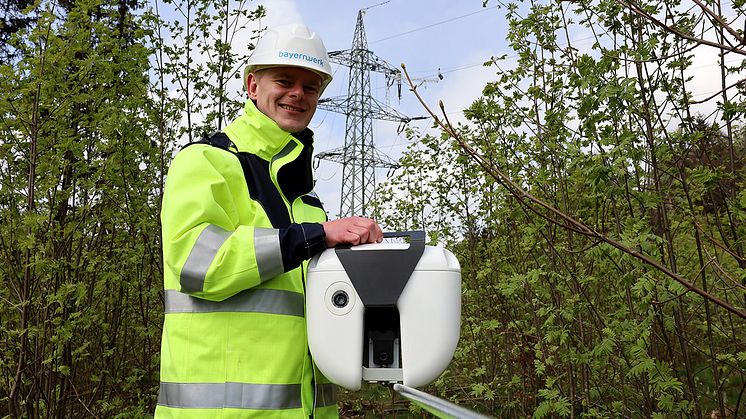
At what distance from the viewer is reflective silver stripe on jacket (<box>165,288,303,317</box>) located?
5.44 ft

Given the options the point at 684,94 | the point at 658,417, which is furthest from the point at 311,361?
the point at 684,94

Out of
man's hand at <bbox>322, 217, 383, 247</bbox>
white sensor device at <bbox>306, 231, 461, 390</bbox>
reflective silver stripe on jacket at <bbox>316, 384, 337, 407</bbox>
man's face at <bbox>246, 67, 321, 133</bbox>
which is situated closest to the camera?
white sensor device at <bbox>306, 231, 461, 390</bbox>

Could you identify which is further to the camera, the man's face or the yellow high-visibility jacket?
the man's face

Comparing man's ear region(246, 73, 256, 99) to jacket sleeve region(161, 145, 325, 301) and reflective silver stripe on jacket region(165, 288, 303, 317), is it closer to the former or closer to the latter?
jacket sleeve region(161, 145, 325, 301)

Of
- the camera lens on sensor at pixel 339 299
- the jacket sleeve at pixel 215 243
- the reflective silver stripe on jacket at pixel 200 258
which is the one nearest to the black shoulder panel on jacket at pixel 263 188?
the jacket sleeve at pixel 215 243

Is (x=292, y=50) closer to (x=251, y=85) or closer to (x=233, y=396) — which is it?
(x=251, y=85)

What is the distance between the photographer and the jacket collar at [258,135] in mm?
1840

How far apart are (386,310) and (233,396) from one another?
0.46 m

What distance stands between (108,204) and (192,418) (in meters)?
3.40

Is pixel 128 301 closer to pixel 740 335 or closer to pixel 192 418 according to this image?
pixel 192 418

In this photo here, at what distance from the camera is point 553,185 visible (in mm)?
4180

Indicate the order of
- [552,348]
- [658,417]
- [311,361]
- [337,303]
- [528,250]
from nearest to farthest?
[337,303] < [311,361] < [658,417] < [552,348] < [528,250]

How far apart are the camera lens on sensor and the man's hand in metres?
0.14

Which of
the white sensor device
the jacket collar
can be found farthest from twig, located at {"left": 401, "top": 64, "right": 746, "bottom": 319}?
the jacket collar
